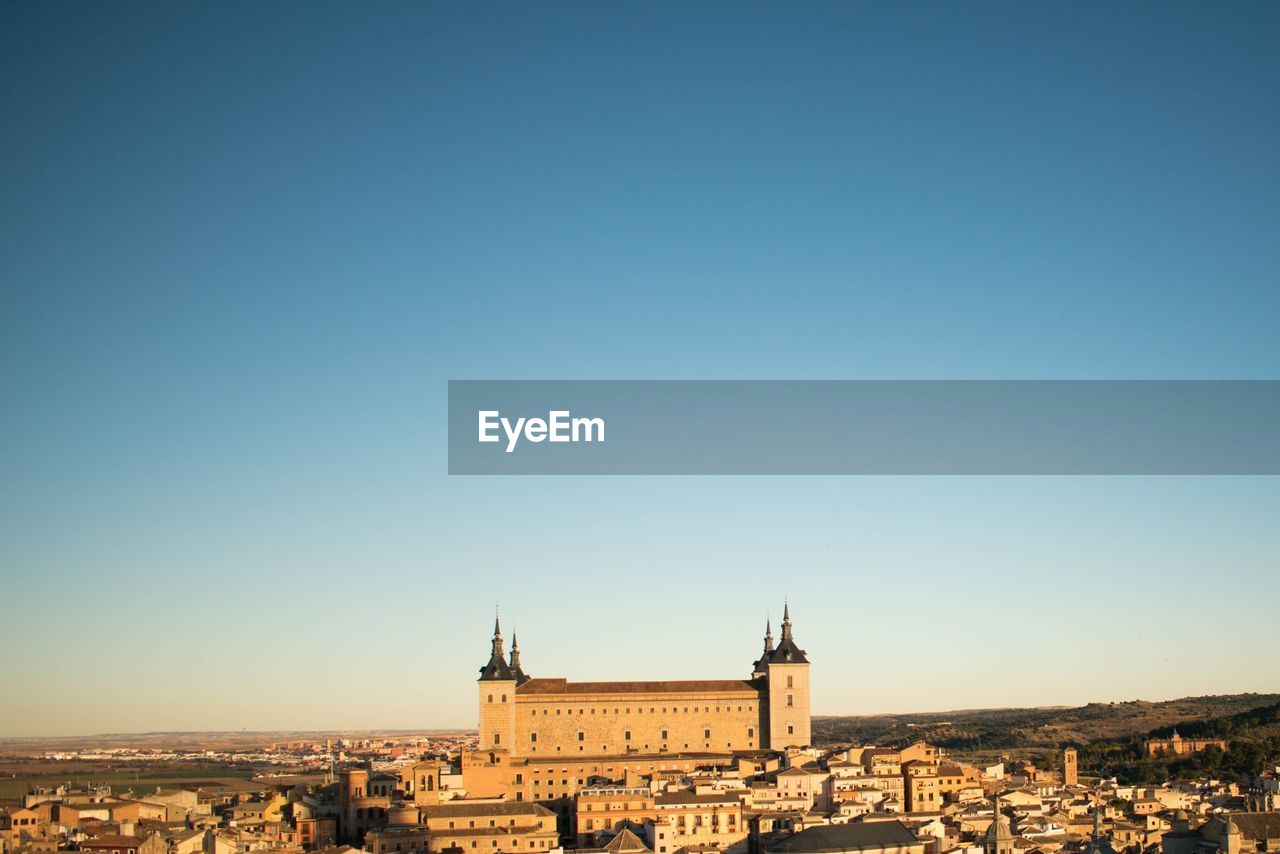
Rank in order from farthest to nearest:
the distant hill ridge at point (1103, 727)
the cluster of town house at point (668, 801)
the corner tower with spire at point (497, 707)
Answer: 1. the distant hill ridge at point (1103, 727)
2. the corner tower with spire at point (497, 707)
3. the cluster of town house at point (668, 801)

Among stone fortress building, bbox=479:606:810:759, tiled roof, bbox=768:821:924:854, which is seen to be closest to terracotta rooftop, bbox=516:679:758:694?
stone fortress building, bbox=479:606:810:759

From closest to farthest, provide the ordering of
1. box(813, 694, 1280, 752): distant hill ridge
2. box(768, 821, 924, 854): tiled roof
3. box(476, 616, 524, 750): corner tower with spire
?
box(768, 821, 924, 854): tiled roof, box(476, 616, 524, 750): corner tower with spire, box(813, 694, 1280, 752): distant hill ridge

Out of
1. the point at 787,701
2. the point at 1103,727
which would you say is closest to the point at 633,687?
the point at 787,701

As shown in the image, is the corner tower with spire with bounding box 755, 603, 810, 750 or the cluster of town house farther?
the corner tower with spire with bounding box 755, 603, 810, 750

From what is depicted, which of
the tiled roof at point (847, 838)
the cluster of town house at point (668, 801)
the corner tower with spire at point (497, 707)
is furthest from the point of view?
the corner tower with spire at point (497, 707)

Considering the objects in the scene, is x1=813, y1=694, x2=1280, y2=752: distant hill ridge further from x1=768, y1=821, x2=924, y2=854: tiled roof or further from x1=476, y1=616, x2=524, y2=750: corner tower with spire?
x1=768, y1=821, x2=924, y2=854: tiled roof

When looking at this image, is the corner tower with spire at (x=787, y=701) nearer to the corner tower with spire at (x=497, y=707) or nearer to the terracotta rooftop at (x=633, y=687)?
the terracotta rooftop at (x=633, y=687)

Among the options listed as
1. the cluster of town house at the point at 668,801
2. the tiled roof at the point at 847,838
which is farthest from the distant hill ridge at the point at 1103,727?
the tiled roof at the point at 847,838
